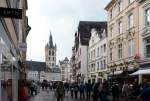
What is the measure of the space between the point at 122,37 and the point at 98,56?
21365mm

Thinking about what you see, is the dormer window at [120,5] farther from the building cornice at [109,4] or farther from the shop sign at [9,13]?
the shop sign at [9,13]

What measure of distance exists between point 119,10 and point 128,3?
4727mm

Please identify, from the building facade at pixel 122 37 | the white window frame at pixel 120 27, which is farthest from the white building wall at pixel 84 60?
the white window frame at pixel 120 27

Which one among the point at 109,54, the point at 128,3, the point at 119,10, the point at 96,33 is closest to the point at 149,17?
the point at 128,3

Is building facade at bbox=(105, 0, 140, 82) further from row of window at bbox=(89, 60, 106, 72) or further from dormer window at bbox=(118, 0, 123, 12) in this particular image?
row of window at bbox=(89, 60, 106, 72)

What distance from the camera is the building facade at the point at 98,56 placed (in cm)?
6481

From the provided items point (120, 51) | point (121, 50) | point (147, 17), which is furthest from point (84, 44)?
point (147, 17)

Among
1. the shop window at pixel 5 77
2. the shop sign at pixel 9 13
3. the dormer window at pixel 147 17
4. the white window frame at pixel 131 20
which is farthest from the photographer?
the white window frame at pixel 131 20

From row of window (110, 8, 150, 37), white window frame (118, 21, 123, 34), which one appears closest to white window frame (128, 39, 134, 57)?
row of window (110, 8, 150, 37)

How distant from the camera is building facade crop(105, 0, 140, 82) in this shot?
44.3m

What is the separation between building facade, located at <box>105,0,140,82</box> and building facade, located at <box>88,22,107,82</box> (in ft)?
20.2

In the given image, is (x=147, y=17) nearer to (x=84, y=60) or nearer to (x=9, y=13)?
(x=9, y=13)

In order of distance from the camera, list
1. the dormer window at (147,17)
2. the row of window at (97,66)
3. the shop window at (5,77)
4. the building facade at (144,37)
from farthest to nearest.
→ the row of window at (97,66), the dormer window at (147,17), the building facade at (144,37), the shop window at (5,77)

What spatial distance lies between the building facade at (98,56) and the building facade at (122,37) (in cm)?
617
